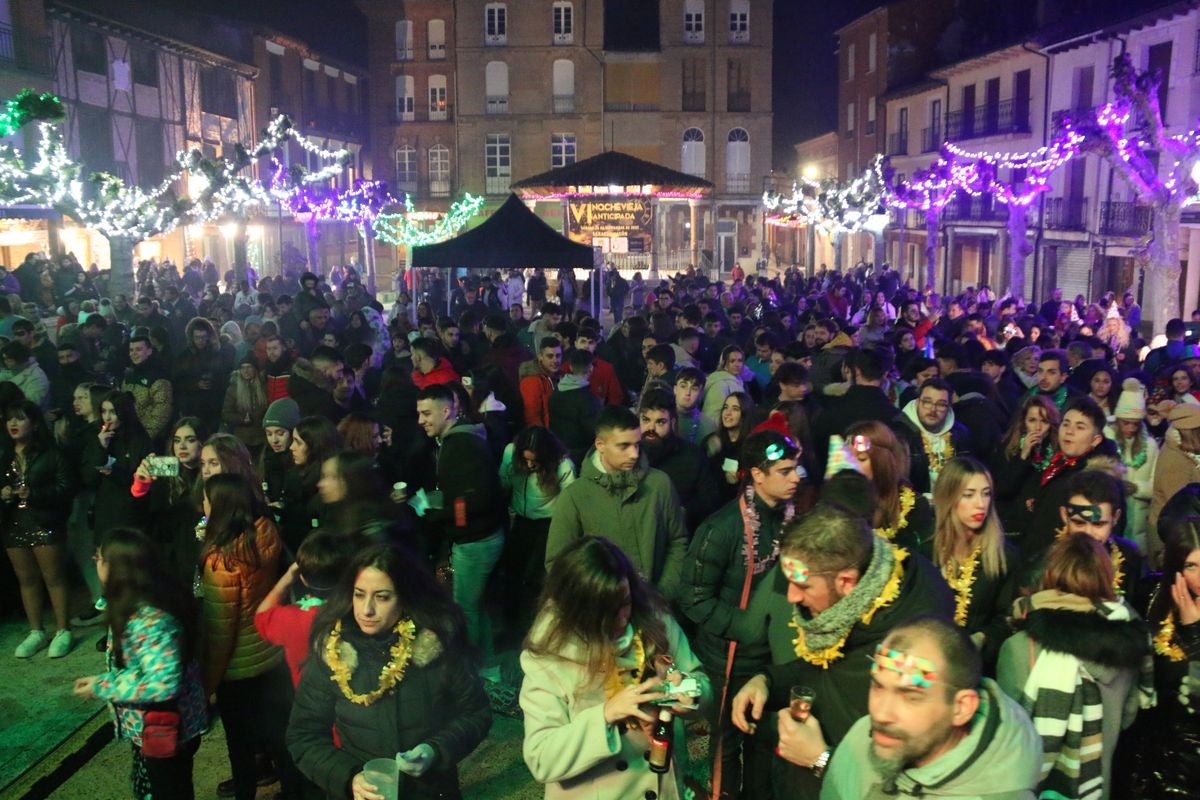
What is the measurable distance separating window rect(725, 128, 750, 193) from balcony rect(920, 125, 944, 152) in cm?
861

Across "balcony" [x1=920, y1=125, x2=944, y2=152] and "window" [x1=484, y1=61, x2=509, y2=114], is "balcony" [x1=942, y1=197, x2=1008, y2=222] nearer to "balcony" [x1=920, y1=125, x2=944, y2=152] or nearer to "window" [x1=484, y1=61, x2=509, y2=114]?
"balcony" [x1=920, y1=125, x2=944, y2=152]

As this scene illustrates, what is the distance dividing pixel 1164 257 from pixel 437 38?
122 ft

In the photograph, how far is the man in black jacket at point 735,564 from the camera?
388 centimetres

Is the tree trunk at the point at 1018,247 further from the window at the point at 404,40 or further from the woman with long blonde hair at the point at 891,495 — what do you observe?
the window at the point at 404,40

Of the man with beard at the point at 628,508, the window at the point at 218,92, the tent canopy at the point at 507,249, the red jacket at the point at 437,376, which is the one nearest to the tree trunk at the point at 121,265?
the tent canopy at the point at 507,249

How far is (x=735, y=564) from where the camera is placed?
13.0 feet

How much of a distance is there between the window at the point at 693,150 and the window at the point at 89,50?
24.0 metres

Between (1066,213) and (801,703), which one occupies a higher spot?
(1066,213)

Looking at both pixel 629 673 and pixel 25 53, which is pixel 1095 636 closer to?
pixel 629 673

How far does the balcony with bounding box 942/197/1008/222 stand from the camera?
1225 inches

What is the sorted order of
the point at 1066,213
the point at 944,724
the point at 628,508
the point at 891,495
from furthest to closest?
the point at 1066,213
the point at 628,508
the point at 891,495
the point at 944,724

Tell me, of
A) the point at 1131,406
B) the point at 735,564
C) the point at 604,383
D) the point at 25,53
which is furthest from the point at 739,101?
the point at 735,564

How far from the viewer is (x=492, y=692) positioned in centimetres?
557

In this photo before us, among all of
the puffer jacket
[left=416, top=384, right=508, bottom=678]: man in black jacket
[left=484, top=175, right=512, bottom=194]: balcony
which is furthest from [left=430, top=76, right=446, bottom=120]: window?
the puffer jacket
